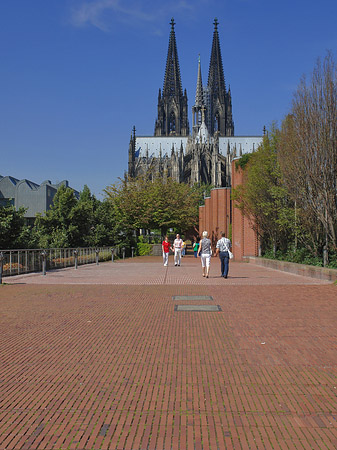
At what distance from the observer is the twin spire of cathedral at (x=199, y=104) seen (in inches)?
4631

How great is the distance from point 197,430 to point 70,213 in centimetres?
3553

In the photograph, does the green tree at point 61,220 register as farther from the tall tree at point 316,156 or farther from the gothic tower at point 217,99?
the gothic tower at point 217,99

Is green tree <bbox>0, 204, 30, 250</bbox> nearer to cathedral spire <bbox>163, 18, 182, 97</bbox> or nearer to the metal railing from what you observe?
the metal railing

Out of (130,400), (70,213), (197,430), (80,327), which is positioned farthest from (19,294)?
(70,213)

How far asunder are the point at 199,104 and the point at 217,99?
4.72m

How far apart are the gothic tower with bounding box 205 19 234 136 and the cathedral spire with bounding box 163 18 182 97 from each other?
7.78 metres

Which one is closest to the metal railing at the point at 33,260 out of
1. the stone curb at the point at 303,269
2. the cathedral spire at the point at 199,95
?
the stone curb at the point at 303,269

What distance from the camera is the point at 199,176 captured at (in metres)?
98.0

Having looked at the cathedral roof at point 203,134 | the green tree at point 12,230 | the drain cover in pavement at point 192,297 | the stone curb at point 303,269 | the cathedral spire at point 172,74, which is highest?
the cathedral spire at point 172,74

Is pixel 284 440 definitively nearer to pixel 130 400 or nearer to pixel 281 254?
pixel 130 400

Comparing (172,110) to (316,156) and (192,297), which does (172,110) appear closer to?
(316,156)

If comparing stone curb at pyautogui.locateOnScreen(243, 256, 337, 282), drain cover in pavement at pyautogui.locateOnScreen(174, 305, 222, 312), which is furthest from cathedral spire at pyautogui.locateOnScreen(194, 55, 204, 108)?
drain cover in pavement at pyautogui.locateOnScreen(174, 305, 222, 312)

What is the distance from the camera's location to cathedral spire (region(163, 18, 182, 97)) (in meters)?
119

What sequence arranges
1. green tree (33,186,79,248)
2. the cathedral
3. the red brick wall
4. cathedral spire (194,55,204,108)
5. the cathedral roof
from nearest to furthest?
→ 1. the red brick wall
2. green tree (33,186,79,248)
3. the cathedral
4. the cathedral roof
5. cathedral spire (194,55,204,108)
